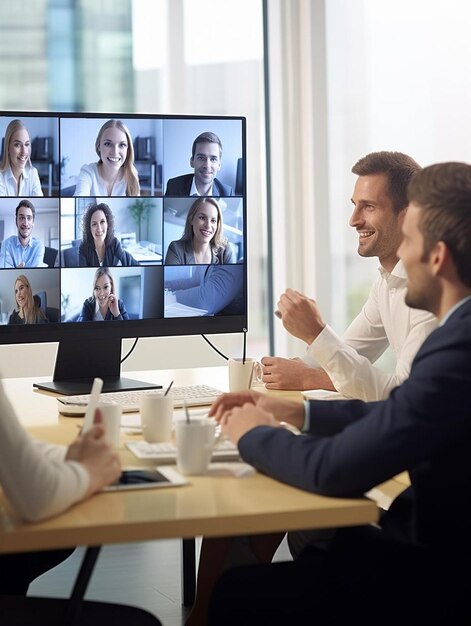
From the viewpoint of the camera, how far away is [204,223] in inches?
105

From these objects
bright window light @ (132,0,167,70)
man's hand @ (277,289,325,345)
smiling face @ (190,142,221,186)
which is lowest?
man's hand @ (277,289,325,345)

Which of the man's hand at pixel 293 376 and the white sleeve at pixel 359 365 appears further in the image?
the man's hand at pixel 293 376

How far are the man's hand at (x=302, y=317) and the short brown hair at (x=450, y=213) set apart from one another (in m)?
0.86

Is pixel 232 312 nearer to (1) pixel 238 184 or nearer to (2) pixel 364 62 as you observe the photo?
(1) pixel 238 184

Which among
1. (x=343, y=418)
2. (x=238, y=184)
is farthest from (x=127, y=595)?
(x=343, y=418)

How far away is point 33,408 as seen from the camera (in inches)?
93.1

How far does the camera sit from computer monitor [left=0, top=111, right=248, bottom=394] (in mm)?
2525

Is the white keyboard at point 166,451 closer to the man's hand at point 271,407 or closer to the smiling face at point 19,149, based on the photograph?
the man's hand at point 271,407

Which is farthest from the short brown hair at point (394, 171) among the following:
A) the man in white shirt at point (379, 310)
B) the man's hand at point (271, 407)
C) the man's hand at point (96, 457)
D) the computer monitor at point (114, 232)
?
the man's hand at point (96, 457)

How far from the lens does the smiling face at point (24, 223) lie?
251cm

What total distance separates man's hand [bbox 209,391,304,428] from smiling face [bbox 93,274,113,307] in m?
0.82

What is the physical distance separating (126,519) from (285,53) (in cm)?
388

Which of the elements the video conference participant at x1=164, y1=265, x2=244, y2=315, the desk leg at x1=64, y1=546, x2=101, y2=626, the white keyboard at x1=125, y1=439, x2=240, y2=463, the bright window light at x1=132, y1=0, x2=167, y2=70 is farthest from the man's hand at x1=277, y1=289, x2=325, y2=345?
the bright window light at x1=132, y1=0, x2=167, y2=70

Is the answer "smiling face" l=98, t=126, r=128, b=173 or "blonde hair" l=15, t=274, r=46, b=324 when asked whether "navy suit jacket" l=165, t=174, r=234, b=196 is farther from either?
"blonde hair" l=15, t=274, r=46, b=324
